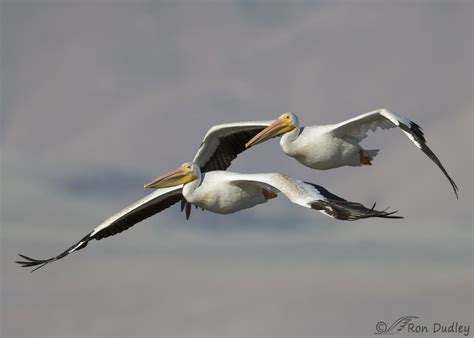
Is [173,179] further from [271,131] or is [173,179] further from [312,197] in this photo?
[312,197]

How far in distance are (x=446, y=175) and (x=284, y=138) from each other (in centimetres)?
367

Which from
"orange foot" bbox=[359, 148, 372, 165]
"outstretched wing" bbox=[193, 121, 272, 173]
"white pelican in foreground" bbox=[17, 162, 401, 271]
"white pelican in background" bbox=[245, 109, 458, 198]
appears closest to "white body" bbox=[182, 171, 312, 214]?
"white pelican in foreground" bbox=[17, 162, 401, 271]

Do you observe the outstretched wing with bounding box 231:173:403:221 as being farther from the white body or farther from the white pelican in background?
the white pelican in background

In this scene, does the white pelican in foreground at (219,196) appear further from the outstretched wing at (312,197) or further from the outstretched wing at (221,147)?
the outstretched wing at (221,147)

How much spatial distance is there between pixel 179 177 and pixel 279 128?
246 centimetres

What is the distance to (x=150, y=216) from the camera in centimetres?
2164

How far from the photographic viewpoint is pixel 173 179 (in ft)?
63.6

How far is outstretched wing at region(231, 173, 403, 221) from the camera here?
1567 centimetres

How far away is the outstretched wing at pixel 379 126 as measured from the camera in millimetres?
18453

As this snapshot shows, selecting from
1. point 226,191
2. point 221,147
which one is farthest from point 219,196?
point 221,147

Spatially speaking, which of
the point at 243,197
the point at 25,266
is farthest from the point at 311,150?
the point at 25,266

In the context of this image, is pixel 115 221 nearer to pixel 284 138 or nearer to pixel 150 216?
pixel 150 216

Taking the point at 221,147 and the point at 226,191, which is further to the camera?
the point at 221,147

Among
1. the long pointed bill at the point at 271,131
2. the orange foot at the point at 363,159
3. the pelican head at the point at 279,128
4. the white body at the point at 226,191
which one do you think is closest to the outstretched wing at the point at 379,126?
the orange foot at the point at 363,159
